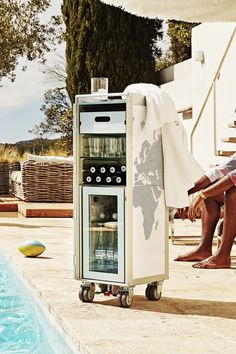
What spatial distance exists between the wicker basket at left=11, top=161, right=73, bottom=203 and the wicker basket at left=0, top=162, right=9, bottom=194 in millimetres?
Result: 2984

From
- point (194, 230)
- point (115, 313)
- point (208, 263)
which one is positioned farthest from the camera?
point (194, 230)

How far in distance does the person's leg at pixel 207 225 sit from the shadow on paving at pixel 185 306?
152 cm

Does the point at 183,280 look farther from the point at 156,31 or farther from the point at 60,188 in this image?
the point at 156,31

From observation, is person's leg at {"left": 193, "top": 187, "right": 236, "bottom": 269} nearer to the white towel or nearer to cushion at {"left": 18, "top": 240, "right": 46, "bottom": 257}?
the white towel

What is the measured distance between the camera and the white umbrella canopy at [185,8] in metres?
3.51

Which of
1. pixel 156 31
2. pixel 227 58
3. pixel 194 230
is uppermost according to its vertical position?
pixel 156 31

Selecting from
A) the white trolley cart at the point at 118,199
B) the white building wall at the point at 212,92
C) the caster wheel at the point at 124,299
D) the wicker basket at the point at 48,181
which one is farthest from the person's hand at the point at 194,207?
the wicker basket at the point at 48,181

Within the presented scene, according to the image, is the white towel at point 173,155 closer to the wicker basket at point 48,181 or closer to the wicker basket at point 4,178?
the wicker basket at point 48,181

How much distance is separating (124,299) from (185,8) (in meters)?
1.65

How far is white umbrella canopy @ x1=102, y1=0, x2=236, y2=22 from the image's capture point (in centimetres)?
351

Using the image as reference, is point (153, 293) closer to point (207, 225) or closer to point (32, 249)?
point (207, 225)

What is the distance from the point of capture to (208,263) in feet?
20.0

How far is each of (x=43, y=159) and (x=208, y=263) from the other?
823cm

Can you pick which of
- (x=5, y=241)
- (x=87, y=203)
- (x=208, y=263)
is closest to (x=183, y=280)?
(x=208, y=263)
